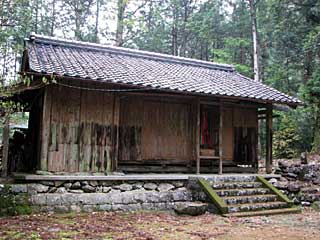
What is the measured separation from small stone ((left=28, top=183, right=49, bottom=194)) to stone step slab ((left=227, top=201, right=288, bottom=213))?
4.72 m

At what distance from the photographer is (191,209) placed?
30.0ft

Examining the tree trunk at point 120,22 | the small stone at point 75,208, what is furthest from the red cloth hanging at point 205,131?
the tree trunk at point 120,22

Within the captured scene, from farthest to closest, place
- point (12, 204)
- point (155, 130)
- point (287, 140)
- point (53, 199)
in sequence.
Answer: point (287, 140)
point (155, 130)
point (53, 199)
point (12, 204)

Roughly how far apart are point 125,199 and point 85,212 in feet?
3.70

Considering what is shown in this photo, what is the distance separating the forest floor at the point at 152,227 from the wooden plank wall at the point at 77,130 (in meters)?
1.63

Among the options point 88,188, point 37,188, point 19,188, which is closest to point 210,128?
point 88,188

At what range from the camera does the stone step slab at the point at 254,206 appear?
9430 mm

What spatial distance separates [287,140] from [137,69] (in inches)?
457

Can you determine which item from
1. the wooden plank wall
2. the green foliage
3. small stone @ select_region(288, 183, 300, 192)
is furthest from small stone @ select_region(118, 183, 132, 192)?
the green foliage

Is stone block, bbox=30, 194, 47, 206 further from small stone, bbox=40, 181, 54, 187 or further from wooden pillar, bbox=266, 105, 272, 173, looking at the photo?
wooden pillar, bbox=266, 105, 272, 173

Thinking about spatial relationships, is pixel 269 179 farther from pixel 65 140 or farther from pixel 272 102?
pixel 65 140

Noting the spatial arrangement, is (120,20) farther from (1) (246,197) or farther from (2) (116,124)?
(1) (246,197)

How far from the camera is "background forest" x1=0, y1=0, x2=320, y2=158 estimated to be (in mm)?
17953

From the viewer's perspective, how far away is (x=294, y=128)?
20.0m
